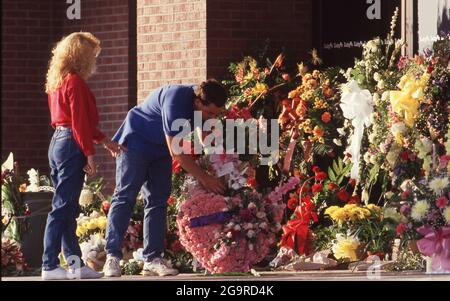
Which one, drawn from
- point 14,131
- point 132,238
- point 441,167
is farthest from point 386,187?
point 14,131

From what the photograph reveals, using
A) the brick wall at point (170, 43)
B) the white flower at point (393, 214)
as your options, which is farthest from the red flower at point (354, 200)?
the brick wall at point (170, 43)

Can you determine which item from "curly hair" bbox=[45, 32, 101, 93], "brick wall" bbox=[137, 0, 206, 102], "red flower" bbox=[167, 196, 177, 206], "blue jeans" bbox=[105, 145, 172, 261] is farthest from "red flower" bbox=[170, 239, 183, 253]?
"curly hair" bbox=[45, 32, 101, 93]

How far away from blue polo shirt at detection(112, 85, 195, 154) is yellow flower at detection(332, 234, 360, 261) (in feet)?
5.72

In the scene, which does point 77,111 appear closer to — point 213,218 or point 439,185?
point 213,218

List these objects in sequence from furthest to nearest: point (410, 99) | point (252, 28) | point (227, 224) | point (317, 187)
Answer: point (252, 28)
point (317, 187)
point (410, 99)
point (227, 224)

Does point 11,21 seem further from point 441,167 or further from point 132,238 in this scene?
point 441,167

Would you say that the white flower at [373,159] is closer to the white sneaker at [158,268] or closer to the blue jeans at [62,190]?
the white sneaker at [158,268]

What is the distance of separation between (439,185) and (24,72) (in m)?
6.24

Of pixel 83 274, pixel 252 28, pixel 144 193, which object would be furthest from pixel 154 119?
pixel 252 28

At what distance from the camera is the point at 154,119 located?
12.8 meters
